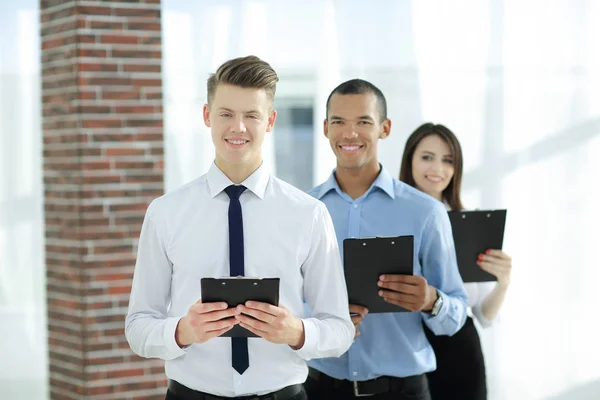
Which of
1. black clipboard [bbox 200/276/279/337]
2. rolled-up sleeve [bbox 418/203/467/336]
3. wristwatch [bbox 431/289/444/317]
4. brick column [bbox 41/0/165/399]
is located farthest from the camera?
brick column [bbox 41/0/165/399]

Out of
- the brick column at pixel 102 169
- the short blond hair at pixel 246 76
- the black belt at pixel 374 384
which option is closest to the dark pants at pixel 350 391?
the black belt at pixel 374 384

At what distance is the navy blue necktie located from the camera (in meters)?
2.44

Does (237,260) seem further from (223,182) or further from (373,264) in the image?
(373,264)

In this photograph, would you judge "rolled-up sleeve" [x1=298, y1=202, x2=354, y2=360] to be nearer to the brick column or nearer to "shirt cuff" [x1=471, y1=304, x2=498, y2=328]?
"shirt cuff" [x1=471, y1=304, x2=498, y2=328]

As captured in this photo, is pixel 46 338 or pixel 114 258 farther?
pixel 46 338

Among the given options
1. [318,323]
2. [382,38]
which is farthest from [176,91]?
[318,323]

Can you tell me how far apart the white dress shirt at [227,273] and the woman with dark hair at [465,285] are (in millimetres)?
1308

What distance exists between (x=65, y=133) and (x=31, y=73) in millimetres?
599

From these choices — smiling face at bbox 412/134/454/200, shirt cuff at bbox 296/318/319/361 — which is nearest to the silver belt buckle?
shirt cuff at bbox 296/318/319/361

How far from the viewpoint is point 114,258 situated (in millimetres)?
4746

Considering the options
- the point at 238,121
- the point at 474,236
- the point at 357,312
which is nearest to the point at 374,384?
the point at 357,312

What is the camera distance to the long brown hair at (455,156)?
402cm

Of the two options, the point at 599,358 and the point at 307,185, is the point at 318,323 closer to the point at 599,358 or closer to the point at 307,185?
the point at 307,185

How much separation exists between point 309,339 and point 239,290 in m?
0.28
